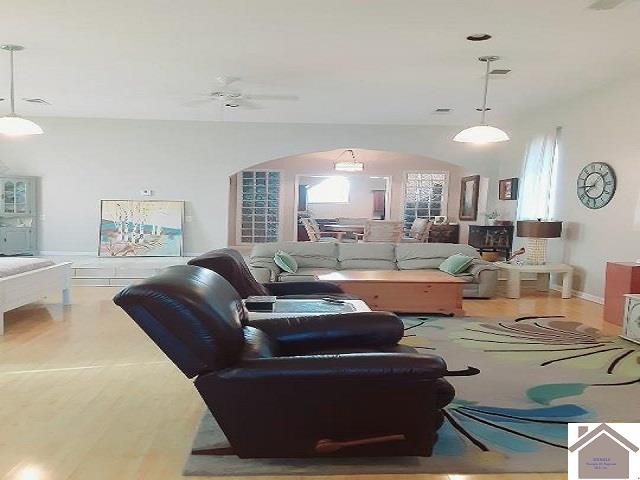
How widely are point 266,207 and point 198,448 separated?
1025 centimetres

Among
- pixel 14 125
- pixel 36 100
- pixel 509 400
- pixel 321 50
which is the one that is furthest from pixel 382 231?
pixel 509 400

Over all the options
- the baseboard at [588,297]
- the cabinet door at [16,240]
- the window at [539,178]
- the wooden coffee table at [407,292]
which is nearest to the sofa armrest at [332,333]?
the wooden coffee table at [407,292]

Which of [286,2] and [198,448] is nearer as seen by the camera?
[198,448]

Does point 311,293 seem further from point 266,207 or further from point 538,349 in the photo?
point 266,207

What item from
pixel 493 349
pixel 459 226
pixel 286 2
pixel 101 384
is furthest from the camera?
pixel 459 226

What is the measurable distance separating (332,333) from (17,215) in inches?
324

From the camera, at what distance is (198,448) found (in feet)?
8.31

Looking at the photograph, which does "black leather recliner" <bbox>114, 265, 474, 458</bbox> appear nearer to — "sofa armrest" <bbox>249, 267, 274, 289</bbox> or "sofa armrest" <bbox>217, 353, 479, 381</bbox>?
"sofa armrest" <bbox>217, 353, 479, 381</bbox>

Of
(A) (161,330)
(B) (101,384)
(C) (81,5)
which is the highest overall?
(C) (81,5)

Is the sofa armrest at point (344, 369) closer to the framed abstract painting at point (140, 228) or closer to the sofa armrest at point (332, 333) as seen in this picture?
the sofa armrest at point (332, 333)

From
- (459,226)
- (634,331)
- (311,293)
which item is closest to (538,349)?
(634,331)

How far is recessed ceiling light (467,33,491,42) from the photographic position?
4570 millimetres

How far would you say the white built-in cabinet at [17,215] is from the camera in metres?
8.95

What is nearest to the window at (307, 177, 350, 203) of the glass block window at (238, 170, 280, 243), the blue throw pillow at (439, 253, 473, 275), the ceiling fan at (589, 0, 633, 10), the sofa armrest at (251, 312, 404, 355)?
the glass block window at (238, 170, 280, 243)
